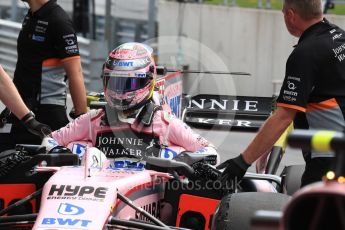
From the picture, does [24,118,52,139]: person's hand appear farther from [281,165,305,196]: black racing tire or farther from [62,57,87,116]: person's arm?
[281,165,305,196]: black racing tire

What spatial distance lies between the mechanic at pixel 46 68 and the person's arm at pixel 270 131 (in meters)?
2.16

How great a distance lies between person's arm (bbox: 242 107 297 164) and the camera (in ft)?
16.7

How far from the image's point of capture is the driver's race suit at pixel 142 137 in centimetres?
606

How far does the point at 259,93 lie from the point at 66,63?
27.6 ft

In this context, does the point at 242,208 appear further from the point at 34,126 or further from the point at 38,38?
the point at 38,38

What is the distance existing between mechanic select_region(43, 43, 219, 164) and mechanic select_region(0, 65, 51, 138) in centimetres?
30

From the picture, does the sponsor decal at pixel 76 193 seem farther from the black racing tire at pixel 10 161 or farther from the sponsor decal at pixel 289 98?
the sponsor decal at pixel 289 98

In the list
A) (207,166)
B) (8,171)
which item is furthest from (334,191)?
(8,171)

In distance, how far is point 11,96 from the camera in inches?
257

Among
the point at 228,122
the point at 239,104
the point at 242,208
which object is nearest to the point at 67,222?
the point at 242,208

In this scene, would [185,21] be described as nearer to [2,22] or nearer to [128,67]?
[2,22]

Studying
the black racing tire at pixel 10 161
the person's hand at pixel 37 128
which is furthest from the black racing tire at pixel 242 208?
the person's hand at pixel 37 128

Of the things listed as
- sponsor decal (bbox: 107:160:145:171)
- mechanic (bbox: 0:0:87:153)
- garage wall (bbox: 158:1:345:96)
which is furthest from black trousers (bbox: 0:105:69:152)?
garage wall (bbox: 158:1:345:96)

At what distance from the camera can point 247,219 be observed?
15.7 feet
